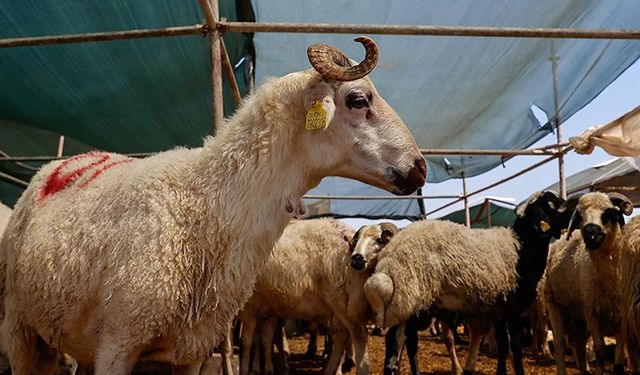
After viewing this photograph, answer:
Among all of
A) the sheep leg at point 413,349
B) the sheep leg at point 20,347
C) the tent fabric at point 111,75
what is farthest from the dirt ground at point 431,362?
the sheep leg at point 20,347

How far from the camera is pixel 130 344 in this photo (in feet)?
6.68

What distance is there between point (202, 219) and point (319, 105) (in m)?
0.65

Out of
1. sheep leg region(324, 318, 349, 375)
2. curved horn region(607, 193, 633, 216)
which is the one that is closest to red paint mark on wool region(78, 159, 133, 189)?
sheep leg region(324, 318, 349, 375)

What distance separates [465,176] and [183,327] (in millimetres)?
7897

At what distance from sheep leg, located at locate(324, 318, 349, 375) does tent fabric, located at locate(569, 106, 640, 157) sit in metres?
3.12

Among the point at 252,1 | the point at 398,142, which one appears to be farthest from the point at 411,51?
the point at 398,142

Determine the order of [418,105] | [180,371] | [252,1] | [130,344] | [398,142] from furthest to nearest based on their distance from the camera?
[418,105] → [252,1] → [180,371] → [398,142] → [130,344]

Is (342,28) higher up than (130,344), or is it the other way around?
(342,28)

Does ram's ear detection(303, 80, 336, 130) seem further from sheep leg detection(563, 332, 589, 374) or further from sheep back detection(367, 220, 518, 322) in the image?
sheep leg detection(563, 332, 589, 374)

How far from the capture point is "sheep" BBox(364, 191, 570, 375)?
5270mm

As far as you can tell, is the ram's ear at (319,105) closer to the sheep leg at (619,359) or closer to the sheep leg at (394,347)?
the sheep leg at (394,347)

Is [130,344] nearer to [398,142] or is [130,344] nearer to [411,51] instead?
[398,142]

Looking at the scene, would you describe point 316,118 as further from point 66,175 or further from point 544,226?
point 544,226

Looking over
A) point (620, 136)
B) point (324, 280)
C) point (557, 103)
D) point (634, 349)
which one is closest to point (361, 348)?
point (324, 280)
